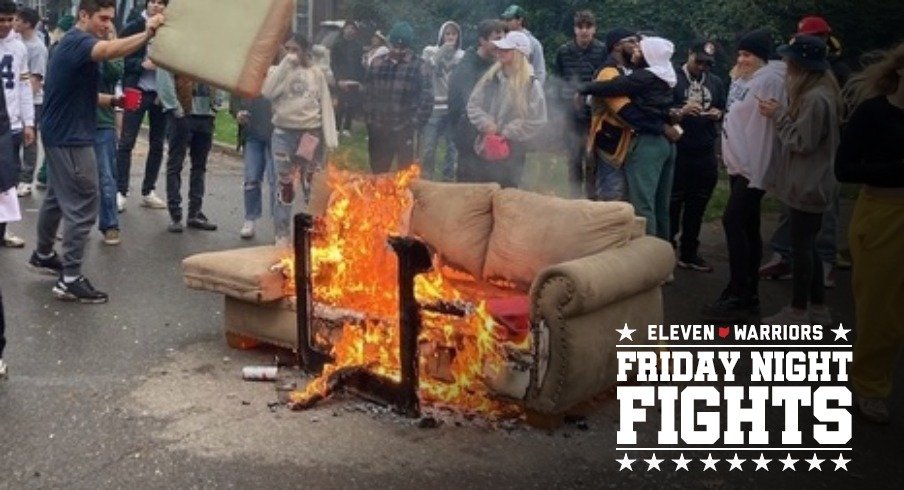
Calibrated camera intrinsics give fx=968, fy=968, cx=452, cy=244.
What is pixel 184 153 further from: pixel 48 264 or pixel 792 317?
pixel 792 317

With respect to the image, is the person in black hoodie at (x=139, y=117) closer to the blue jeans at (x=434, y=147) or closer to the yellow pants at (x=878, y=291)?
the blue jeans at (x=434, y=147)

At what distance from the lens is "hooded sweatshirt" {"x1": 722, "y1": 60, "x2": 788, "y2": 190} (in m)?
6.74

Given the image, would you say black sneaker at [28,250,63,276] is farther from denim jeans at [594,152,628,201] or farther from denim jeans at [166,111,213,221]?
denim jeans at [594,152,628,201]

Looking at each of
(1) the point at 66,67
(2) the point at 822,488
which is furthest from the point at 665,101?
(1) the point at 66,67

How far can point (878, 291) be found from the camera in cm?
509

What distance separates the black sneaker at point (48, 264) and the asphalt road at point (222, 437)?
44.5 inches

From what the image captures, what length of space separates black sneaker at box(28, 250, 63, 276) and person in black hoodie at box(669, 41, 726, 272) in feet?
16.3

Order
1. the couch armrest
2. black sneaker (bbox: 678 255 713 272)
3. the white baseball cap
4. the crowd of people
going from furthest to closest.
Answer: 1. black sneaker (bbox: 678 255 713 272)
2. the white baseball cap
3. the crowd of people
4. the couch armrest

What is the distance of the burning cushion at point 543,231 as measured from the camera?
5.41 metres

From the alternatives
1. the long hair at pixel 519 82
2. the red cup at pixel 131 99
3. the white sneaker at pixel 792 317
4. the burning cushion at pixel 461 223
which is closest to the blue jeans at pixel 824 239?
the white sneaker at pixel 792 317

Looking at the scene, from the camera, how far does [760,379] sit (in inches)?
226

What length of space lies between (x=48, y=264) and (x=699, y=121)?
5.48 meters

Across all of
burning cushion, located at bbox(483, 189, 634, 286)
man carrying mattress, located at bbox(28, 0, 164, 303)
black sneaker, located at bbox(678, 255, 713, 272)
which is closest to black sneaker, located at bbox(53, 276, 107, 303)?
man carrying mattress, located at bbox(28, 0, 164, 303)

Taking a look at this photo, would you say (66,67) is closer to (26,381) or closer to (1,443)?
(26,381)
